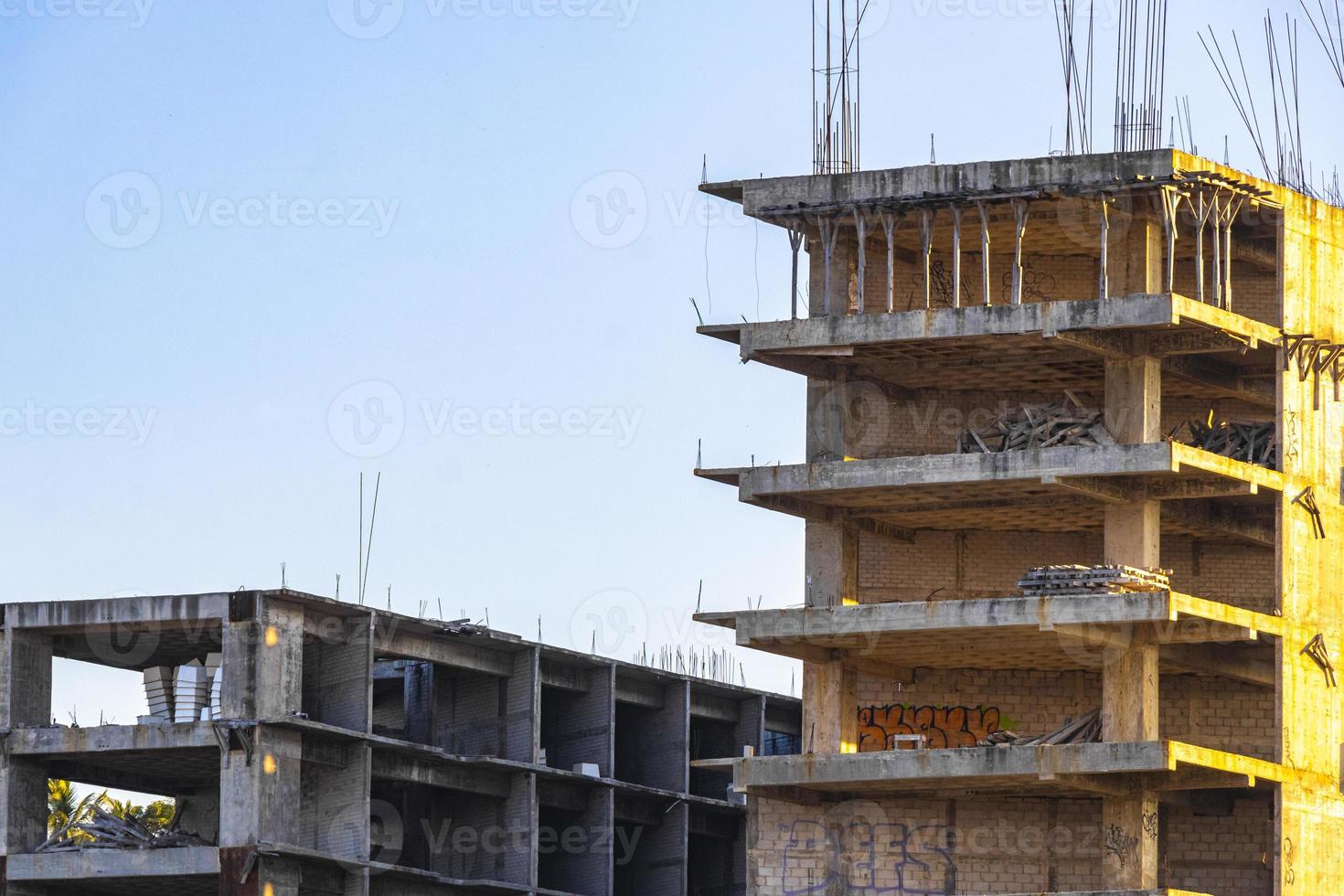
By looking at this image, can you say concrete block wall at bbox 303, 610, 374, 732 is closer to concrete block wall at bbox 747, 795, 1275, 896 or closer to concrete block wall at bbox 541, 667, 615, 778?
concrete block wall at bbox 541, 667, 615, 778

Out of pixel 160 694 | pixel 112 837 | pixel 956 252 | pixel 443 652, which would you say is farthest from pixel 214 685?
pixel 956 252

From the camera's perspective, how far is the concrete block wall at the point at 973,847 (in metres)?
51.2

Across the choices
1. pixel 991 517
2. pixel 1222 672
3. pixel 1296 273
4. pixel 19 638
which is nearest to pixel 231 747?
pixel 19 638

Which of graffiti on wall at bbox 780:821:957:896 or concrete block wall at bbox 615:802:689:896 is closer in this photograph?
graffiti on wall at bbox 780:821:957:896

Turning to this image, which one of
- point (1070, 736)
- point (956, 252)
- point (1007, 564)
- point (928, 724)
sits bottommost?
point (1070, 736)

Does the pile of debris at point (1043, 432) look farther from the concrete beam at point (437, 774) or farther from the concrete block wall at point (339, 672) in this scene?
the concrete beam at point (437, 774)

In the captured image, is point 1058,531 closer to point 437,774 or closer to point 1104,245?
point 1104,245

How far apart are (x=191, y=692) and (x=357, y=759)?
3.86 m

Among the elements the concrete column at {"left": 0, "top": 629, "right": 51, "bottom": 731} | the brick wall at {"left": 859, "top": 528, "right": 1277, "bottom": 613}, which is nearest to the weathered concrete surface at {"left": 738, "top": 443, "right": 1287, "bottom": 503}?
the brick wall at {"left": 859, "top": 528, "right": 1277, "bottom": 613}

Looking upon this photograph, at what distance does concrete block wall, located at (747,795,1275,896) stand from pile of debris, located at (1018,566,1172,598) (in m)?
5.51

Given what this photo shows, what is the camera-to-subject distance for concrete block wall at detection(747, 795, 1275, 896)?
51.2 metres

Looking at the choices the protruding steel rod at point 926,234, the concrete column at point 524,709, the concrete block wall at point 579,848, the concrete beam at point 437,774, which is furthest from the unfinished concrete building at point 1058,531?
the concrete block wall at point 579,848

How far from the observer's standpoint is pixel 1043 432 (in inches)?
1967

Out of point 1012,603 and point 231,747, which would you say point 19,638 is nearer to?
point 231,747
